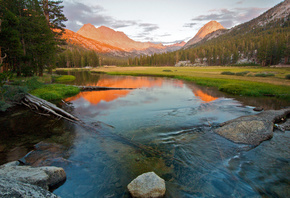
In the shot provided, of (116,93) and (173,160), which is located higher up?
(116,93)

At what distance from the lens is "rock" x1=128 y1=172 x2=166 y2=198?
602 centimetres

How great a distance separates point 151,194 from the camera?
6023 millimetres

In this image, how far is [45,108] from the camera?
54.5ft

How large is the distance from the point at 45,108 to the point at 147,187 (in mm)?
15148

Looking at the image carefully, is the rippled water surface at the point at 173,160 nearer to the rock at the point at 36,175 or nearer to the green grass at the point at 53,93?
the rock at the point at 36,175

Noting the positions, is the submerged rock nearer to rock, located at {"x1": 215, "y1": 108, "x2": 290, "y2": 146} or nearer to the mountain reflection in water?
rock, located at {"x1": 215, "y1": 108, "x2": 290, "y2": 146}

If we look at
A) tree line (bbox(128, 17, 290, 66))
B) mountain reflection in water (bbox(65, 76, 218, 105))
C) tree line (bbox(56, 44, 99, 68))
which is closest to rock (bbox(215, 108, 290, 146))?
mountain reflection in water (bbox(65, 76, 218, 105))

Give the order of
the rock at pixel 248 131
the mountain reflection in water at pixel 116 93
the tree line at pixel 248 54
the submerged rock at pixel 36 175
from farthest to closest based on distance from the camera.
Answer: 1. the tree line at pixel 248 54
2. the mountain reflection in water at pixel 116 93
3. the rock at pixel 248 131
4. the submerged rock at pixel 36 175

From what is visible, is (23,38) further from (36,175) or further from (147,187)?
(147,187)

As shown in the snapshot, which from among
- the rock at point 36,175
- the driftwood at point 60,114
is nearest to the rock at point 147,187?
the driftwood at point 60,114

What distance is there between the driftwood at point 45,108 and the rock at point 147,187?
426 inches

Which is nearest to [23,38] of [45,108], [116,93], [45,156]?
[116,93]

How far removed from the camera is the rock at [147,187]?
6.02 metres

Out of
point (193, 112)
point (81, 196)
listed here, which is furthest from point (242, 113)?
point (81, 196)
